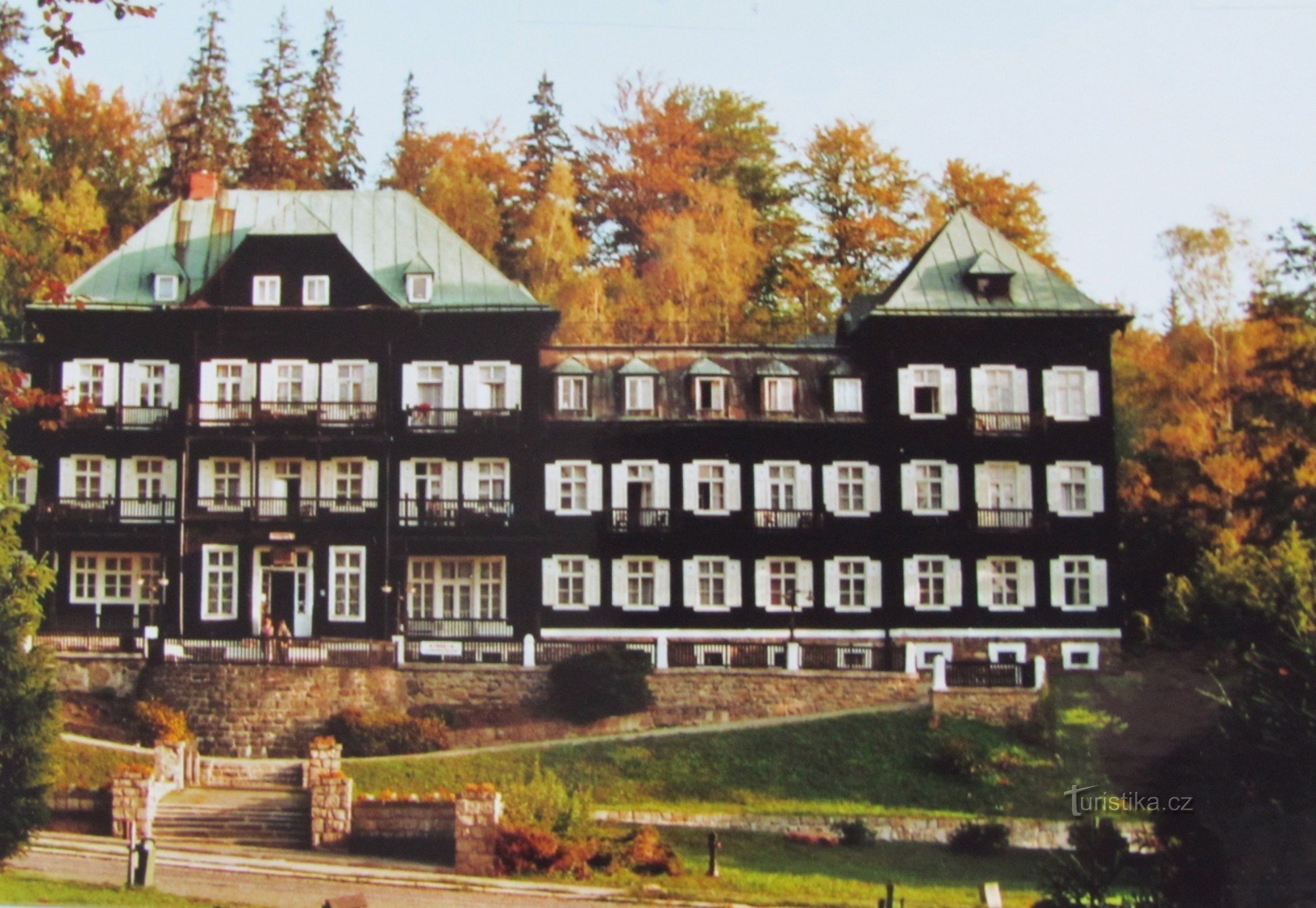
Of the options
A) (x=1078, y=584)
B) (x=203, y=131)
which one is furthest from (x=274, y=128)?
(x=1078, y=584)

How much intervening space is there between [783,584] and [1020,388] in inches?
206

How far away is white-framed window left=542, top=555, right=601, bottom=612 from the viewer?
28.1 metres

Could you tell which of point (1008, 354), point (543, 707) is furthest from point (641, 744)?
point (1008, 354)

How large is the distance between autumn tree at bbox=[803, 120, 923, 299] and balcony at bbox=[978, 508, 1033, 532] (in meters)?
4.37

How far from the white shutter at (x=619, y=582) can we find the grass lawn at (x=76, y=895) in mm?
12028

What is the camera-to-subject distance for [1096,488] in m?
29.0

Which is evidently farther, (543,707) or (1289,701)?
(543,707)

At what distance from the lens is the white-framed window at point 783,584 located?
28672 mm

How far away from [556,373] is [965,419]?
6.91 meters

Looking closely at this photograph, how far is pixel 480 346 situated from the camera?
2891cm

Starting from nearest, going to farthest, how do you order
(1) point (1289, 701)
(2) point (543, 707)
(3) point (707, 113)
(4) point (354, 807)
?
(1) point (1289, 701) → (4) point (354, 807) → (3) point (707, 113) → (2) point (543, 707)

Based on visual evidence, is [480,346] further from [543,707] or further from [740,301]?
[543,707]

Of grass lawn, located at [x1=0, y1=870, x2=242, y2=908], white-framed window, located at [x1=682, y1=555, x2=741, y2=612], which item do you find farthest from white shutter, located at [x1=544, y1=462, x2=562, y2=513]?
grass lawn, located at [x1=0, y1=870, x2=242, y2=908]

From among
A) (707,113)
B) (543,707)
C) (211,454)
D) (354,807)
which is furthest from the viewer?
(211,454)
